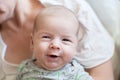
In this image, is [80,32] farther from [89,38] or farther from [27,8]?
[27,8]

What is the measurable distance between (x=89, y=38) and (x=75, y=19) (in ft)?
0.43

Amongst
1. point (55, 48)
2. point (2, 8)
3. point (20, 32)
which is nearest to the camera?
point (55, 48)

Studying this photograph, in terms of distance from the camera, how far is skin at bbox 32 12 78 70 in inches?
44.7

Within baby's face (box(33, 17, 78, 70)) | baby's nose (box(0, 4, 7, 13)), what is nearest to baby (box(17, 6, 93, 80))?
baby's face (box(33, 17, 78, 70))

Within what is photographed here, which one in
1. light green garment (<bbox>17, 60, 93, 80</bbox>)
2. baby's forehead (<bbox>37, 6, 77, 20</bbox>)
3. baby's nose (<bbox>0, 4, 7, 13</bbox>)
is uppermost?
baby's nose (<bbox>0, 4, 7, 13</bbox>)

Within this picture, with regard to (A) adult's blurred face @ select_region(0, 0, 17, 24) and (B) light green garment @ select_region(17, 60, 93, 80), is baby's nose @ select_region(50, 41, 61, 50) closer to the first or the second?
(B) light green garment @ select_region(17, 60, 93, 80)

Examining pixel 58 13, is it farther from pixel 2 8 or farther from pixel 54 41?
pixel 2 8

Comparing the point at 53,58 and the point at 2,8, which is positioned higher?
the point at 2,8

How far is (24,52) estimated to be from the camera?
53.9 inches

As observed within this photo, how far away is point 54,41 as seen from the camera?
1.14 meters

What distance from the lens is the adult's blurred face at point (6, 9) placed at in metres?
1.28

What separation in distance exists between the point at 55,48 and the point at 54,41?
3 centimetres

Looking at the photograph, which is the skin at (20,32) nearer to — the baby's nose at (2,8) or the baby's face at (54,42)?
the baby's nose at (2,8)

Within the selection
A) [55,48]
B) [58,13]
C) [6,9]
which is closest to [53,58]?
[55,48]
